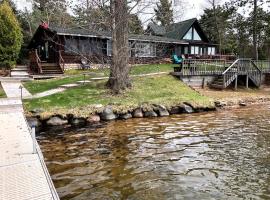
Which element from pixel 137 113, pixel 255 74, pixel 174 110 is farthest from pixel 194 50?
pixel 137 113

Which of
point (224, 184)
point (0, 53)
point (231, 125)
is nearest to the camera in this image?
point (224, 184)

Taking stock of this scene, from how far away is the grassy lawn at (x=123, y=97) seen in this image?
579 inches

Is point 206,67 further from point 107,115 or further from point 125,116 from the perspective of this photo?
point 107,115

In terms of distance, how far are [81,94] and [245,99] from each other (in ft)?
33.4

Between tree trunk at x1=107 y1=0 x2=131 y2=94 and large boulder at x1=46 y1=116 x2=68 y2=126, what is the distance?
175 inches

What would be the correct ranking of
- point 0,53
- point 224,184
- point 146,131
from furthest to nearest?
1. point 0,53
2. point 146,131
3. point 224,184

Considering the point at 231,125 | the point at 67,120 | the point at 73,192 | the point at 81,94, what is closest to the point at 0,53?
the point at 81,94

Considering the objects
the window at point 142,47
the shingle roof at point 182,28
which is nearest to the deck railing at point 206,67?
the window at point 142,47

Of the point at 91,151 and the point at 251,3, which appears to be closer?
the point at 91,151

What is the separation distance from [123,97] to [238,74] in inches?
441

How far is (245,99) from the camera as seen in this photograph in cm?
2061

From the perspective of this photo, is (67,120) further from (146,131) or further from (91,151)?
(91,151)

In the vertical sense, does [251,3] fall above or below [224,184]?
above

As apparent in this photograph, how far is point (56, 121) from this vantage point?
44.4 ft
